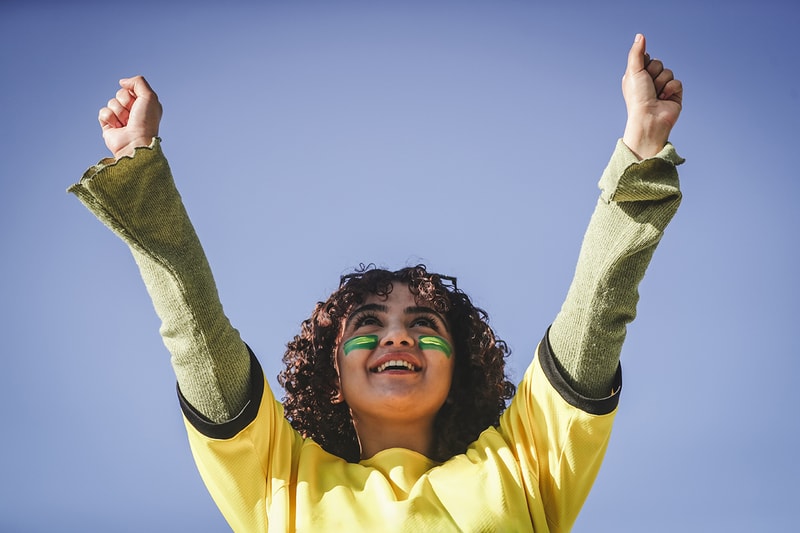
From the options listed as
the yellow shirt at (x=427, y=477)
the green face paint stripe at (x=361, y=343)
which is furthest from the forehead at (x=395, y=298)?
the yellow shirt at (x=427, y=477)

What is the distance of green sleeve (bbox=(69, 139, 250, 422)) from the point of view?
3371mm

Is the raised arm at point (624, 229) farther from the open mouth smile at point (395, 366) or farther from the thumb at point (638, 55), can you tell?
the open mouth smile at point (395, 366)

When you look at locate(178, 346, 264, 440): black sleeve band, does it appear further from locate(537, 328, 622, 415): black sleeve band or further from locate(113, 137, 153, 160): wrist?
locate(537, 328, 622, 415): black sleeve band

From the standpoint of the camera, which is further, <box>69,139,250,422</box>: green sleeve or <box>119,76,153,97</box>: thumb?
<box>119,76,153,97</box>: thumb

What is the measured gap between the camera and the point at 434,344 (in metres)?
4.17

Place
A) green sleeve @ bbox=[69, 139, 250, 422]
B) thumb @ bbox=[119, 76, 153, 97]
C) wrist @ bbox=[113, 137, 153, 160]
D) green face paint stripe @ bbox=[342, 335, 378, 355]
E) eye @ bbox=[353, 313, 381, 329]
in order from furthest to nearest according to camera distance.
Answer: eye @ bbox=[353, 313, 381, 329]
green face paint stripe @ bbox=[342, 335, 378, 355]
thumb @ bbox=[119, 76, 153, 97]
wrist @ bbox=[113, 137, 153, 160]
green sleeve @ bbox=[69, 139, 250, 422]

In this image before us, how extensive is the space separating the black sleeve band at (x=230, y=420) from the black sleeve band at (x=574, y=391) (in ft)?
3.61

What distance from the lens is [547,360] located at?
3625 mm

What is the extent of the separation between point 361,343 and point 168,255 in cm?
105

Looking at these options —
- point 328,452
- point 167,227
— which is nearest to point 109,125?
point 167,227

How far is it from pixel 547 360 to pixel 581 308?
256 mm

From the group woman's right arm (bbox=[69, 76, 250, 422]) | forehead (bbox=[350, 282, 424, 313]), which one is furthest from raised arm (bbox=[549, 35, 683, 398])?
woman's right arm (bbox=[69, 76, 250, 422])

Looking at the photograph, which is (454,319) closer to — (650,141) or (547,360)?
(547,360)

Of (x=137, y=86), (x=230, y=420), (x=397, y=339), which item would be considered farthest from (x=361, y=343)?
(x=137, y=86)
